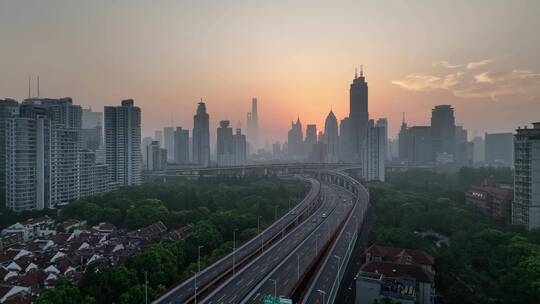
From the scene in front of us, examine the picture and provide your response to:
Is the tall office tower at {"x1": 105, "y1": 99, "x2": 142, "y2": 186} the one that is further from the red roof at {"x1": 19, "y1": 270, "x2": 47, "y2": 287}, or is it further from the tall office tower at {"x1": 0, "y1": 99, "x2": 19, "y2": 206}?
the red roof at {"x1": 19, "y1": 270, "x2": 47, "y2": 287}

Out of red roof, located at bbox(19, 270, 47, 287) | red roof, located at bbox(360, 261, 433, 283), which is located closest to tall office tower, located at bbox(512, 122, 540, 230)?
red roof, located at bbox(360, 261, 433, 283)

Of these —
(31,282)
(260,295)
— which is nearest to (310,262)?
(260,295)

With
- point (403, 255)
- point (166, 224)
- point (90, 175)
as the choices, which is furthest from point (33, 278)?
point (90, 175)

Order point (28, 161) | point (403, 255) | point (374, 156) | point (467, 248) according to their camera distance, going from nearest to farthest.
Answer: point (403, 255) < point (467, 248) < point (28, 161) < point (374, 156)

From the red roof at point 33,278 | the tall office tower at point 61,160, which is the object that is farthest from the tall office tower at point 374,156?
the red roof at point 33,278

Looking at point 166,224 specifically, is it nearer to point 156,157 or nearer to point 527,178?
point 527,178

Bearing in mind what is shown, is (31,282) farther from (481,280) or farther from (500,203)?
(500,203)

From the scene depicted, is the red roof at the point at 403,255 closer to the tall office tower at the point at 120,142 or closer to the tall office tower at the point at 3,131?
the tall office tower at the point at 120,142
